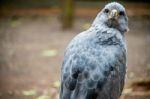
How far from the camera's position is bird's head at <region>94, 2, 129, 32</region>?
620cm

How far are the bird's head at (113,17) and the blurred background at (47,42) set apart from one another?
1790mm

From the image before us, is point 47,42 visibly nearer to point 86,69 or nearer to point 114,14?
point 114,14

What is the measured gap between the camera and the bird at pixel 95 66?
5.57 metres

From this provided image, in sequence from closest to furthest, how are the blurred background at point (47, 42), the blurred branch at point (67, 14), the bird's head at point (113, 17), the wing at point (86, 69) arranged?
the wing at point (86, 69) → the bird's head at point (113, 17) → the blurred background at point (47, 42) → the blurred branch at point (67, 14)

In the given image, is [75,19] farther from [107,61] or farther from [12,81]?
[107,61]

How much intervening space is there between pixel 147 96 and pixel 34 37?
5.17 meters

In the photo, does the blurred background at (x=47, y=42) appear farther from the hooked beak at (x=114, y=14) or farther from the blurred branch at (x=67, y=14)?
the hooked beak at (x=114, y=14)

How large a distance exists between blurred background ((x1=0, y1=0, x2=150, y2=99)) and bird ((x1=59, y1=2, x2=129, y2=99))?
6.61 feet

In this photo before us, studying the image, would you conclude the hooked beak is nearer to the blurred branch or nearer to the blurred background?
the blurred background

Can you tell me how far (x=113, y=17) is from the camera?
6195 millimetres

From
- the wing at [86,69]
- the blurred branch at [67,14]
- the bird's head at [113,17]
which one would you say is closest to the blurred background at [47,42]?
the blurred branch at [67,14]

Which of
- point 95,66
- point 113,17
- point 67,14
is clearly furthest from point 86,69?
point 67,14

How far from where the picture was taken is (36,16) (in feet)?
46.6

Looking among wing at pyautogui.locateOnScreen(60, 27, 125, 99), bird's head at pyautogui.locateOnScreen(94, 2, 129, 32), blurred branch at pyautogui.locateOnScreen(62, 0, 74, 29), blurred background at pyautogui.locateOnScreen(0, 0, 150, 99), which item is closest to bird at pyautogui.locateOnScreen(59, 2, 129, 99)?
wing at pyautogui.locateOnScreen(60, 27, 125, 99)
